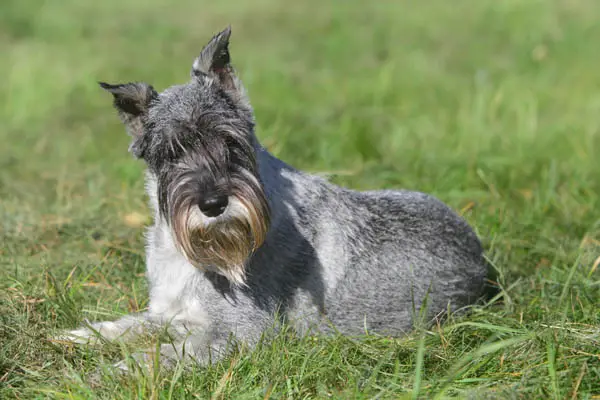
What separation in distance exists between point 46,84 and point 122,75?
1154 mm

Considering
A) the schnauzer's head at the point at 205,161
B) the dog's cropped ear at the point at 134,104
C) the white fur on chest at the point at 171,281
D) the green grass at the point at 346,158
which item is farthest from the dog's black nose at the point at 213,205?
the green grass at the point at 346,158

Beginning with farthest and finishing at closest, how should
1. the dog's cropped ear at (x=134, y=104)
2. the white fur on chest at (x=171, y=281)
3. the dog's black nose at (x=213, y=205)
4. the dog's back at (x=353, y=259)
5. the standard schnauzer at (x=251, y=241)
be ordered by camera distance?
the dog's back at (x=353, y=259) < the white fur on chest at (x=171, y=281) < the dog's cropped ear at (x=134, y=104) < the standard schnauzer at (x=251, y=241) < the dog's black nose at (x=213, y=205)

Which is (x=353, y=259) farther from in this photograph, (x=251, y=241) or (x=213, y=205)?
(x=213, y=205)

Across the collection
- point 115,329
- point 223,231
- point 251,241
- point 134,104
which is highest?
point 134,104

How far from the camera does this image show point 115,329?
5109 millimetres

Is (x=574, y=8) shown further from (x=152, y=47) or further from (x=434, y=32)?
(x=152, y=47)

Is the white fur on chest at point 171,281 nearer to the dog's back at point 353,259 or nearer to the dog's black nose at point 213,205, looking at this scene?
the dog's back at point 353,259

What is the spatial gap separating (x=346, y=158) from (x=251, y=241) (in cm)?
426

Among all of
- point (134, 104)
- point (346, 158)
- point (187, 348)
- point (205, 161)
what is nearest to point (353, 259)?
point (187, 348)

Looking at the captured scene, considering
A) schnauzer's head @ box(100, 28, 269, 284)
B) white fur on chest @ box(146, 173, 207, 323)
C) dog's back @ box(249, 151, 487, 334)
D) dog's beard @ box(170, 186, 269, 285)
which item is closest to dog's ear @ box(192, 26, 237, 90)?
schnauzer's head @ box(100, 28, 269, 284)

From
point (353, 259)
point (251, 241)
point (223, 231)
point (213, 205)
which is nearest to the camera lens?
point (213, 205)

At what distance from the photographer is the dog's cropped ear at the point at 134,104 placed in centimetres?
484

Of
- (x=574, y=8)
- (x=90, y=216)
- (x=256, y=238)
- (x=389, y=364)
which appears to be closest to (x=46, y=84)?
(x=90, y=216)

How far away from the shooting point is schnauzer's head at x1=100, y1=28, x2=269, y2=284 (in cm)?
443
